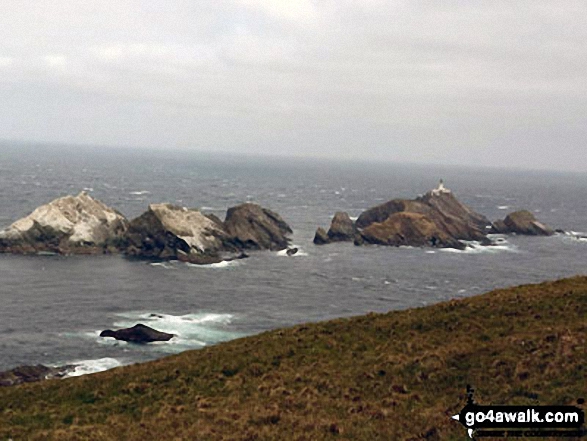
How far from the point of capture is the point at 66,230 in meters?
118

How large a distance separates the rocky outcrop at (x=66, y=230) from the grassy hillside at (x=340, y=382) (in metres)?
88.1

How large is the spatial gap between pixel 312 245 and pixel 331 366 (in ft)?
346

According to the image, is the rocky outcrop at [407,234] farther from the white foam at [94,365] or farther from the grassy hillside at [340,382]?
the grassy hillside at [340,382]

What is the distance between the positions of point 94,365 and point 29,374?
23.1 ft

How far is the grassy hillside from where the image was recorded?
23.0 meters

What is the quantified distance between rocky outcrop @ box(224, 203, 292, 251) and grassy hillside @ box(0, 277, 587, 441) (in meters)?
91.2

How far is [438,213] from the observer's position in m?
157

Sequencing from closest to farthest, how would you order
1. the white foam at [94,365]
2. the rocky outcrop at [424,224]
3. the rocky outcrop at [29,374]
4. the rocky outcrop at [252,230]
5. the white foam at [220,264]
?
the rocky outcrop at [29,374] → the white foam at [94,365] → the white foam at [220,264] → the rocky outcrop at [252,230] → the rocky outcrop at [424,224]

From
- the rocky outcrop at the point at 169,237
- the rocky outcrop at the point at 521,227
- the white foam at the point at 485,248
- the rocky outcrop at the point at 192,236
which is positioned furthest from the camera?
the rocky outcrop at the point at 521,227

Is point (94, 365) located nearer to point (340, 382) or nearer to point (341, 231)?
point (340, 382)

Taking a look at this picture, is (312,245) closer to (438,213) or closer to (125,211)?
(438,213)

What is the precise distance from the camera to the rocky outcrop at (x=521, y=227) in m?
163

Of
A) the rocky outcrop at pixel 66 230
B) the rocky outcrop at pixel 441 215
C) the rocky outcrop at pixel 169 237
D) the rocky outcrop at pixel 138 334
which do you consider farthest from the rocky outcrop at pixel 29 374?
the rocky outcrop at pixel 441 215

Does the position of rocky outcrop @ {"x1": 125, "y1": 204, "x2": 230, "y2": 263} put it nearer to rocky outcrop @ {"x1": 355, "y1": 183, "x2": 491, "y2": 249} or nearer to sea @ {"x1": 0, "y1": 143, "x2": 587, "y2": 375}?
sea @ {"x1": 0, "y1": 143, "x2": 587, "y2": 375}
